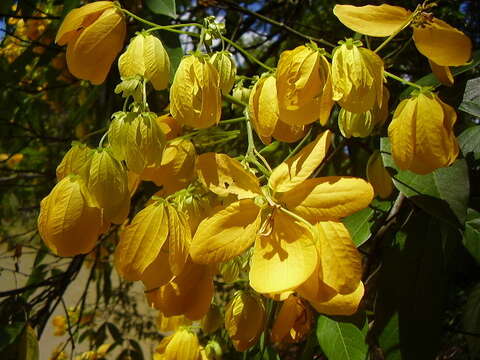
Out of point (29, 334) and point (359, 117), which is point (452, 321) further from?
point (29, 334)

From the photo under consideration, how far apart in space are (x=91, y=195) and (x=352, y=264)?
0.37 meters

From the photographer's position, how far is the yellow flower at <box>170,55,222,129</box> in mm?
703

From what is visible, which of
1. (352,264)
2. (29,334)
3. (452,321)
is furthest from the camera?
(452,321)

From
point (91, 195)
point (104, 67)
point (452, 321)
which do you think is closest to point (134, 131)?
point (91, 195)

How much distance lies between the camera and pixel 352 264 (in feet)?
1.90

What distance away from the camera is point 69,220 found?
676mm

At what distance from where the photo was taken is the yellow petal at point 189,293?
70 centimetres

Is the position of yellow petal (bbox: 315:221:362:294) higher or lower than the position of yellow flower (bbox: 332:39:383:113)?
lower

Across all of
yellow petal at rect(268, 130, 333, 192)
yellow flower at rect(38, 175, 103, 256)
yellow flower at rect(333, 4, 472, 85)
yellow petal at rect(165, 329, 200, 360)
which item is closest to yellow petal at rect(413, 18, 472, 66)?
yellow flower at rect(333, 4, 472, 85)

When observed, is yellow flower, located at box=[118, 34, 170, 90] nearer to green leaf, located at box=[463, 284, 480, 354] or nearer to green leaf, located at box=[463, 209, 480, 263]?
green leaf, located at box=[463, 209, 480, 263]

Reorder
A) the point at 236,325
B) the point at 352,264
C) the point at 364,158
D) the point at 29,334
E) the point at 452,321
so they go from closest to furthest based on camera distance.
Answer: the point at 352,264 < the point at 236,325 < the point at 29,334 < the point at 364,158 < the point at 452,321

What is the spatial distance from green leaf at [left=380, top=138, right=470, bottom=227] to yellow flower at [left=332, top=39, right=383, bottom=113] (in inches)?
6.9

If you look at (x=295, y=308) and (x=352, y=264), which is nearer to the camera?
(x=352, y=264)

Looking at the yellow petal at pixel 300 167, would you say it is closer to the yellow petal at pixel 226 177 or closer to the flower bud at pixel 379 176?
the yellow petal at pixel 226 177
